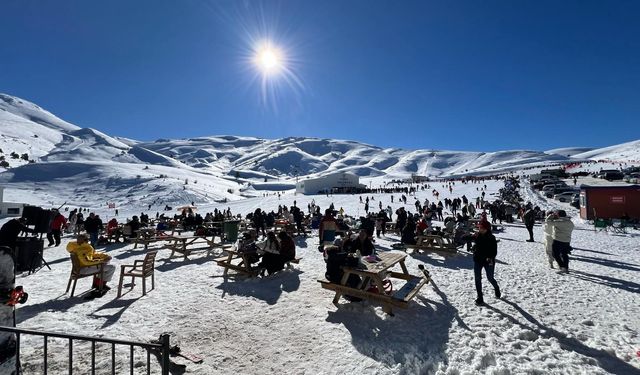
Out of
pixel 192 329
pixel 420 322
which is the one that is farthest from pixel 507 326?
pixel 192 329

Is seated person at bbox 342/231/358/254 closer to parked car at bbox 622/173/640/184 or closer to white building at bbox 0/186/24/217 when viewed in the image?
parked car at bbox 622/173/640/184

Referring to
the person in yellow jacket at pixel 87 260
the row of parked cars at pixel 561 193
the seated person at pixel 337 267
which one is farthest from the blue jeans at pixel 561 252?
the row of parked cars at pixel 561 193

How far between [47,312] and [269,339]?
4337 mm

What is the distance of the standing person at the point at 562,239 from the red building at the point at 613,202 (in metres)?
18.8

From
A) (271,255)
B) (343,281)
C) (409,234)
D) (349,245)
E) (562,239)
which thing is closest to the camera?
(343,281)

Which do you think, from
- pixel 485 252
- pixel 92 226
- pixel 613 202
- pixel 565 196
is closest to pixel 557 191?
pixel 565 196

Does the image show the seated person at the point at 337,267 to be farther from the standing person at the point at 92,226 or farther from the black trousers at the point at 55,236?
the black trousers at the point at 55,236

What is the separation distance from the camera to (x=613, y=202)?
76.9ft

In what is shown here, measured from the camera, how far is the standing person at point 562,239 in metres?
8.62

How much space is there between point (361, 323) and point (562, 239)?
6.76 metres

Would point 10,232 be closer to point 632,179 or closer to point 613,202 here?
point 613,202

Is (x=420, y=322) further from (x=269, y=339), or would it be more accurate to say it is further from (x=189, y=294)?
(x=189, y=294)

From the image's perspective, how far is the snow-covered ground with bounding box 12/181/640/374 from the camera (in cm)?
421

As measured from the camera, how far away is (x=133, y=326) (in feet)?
17.5
